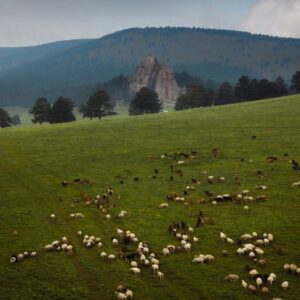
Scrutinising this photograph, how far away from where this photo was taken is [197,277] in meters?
28.8

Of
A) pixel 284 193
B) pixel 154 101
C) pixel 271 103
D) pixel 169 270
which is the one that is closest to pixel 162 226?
pixel 169 270

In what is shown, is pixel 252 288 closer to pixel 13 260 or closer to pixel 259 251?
pixel 259 251

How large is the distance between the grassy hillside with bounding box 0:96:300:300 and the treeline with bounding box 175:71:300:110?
231 ft

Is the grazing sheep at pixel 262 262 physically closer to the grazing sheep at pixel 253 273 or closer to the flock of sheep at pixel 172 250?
the flock of sheep at pixel 172 250

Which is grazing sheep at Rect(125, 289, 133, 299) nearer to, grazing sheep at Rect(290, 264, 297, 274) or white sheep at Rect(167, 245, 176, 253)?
white sheep at Rect(167, 245, 176, 253)

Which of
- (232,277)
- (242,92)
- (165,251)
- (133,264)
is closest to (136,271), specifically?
(133,264)

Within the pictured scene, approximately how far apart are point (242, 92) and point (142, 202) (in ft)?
421

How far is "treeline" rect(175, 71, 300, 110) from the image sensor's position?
16288cm

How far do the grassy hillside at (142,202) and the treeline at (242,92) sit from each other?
7051 cm

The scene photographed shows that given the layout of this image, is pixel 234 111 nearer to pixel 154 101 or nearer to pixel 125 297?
pixel 154 101

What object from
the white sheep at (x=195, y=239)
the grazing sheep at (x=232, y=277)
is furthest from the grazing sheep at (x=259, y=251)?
the white sheep at (x=195, y=239)

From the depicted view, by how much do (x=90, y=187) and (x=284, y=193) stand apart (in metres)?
20.7

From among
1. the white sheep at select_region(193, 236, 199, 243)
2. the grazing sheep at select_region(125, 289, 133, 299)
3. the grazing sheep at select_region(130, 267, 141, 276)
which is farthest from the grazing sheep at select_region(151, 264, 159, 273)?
the white sheep at select_region(193, 236, 199, 243)

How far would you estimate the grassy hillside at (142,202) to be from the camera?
28594 mm
